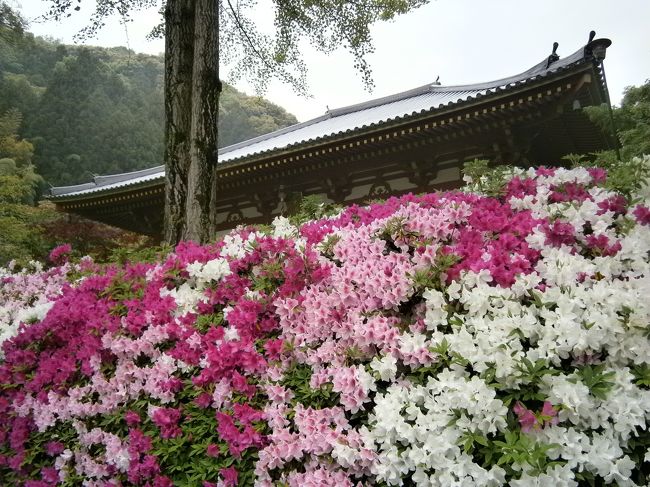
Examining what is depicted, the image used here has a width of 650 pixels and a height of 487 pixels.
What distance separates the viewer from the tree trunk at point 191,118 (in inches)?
200

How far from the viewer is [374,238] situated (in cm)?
268

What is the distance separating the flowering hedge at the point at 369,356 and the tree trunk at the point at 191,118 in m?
1.78

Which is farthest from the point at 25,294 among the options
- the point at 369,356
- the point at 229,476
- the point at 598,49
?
the point at 598,49

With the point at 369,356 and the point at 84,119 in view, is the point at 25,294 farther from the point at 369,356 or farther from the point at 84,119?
the point at 84,119

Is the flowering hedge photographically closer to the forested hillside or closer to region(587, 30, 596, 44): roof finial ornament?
region(587, 30, 596, 44): roof finial ornament

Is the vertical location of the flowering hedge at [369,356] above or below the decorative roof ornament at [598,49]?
below

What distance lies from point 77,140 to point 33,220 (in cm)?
1600

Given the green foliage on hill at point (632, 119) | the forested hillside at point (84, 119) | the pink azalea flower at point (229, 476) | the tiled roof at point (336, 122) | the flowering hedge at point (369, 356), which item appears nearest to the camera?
the flowering hedge at point (369, 356)

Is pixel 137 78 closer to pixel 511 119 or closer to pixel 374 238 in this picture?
pixel 511 119

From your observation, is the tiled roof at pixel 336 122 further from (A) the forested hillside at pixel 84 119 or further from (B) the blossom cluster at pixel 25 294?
(A) the forested hillside at pixel 84 119

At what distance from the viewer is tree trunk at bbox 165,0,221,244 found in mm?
5070

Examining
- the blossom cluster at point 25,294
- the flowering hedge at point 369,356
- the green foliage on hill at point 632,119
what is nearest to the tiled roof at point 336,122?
the green foliage on hill at point 632,119

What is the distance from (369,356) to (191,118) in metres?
4.10

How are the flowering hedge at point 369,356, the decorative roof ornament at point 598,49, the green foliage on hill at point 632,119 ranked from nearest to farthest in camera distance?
the flowering hedge at point 369,356, the decorative roof ornament at point 598,49, the green foliage on hill at point 632,119
